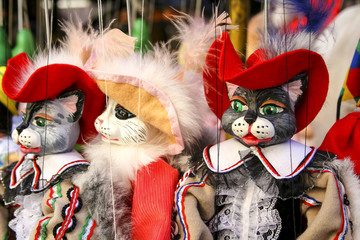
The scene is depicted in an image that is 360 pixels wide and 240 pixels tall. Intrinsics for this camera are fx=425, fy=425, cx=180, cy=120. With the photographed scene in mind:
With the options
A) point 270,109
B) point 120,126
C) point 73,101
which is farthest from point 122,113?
point 270,109

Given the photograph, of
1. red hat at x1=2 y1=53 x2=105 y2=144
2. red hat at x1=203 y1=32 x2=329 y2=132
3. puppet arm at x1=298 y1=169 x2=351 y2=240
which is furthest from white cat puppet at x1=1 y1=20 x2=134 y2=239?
puppet arm at x1=298 y1=169 x2=351 y2=240

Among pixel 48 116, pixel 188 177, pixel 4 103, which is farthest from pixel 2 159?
pixel 188 177

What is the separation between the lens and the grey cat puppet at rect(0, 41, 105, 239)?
103cm

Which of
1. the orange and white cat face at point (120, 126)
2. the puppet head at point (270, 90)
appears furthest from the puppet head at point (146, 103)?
the puppet head at point (270, 90)

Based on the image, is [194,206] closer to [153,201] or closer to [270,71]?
[153,201]

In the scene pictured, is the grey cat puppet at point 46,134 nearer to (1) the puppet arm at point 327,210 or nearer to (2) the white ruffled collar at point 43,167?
(2) the white ruffled collar at point 43,167

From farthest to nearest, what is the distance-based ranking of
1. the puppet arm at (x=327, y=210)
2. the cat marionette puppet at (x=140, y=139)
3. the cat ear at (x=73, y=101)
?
the cat ear at (x=73, y=101)
the cat marionette puppet at (x=140, y=139)
the puppet arm at (x=327, y=210)

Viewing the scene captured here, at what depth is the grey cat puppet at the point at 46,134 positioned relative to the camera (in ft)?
3.38

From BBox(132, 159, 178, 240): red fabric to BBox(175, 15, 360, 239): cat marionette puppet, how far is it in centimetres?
3

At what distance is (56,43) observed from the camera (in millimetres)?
1161

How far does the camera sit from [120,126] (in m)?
1.07

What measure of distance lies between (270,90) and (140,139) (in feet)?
1.13

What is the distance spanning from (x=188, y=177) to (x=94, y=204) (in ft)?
0.75

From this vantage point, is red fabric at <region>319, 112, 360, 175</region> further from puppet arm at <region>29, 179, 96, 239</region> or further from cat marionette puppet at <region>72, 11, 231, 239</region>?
puppet arm at <region>29, 179, 96, 239</region>
